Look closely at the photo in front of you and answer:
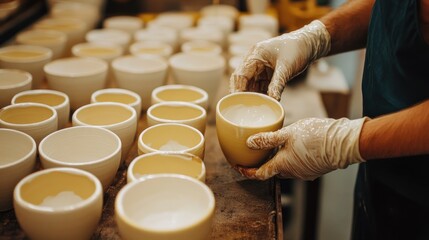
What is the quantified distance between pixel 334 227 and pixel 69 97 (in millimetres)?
2561

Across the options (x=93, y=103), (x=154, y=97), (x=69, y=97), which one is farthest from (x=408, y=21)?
(x=69, y=97)

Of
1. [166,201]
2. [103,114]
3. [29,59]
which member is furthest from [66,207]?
[29,59]

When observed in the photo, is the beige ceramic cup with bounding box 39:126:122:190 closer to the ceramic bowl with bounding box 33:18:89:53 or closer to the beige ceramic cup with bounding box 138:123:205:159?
the beige ceramic cup with bounding box 138:123:205:159

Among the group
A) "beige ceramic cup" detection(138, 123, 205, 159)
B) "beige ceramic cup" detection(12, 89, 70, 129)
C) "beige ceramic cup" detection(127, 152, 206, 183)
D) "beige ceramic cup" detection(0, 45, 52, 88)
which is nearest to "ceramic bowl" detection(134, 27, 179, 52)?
"beige ceramic cup" detection(0, 45, 52, 88)

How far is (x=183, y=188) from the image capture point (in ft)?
4.05

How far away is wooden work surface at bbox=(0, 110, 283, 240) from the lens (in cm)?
133

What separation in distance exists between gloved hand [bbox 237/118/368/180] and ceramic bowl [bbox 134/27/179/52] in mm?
1439

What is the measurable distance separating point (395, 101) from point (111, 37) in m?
1.77

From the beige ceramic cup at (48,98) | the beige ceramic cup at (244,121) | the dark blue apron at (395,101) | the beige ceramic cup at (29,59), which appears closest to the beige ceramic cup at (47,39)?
the beige ceramic cup at (29,59)

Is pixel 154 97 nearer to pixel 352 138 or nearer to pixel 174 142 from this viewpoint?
pixel 174 142

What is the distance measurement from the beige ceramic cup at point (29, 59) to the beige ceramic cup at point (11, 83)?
0.10 meters

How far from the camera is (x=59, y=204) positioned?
130 centimetres

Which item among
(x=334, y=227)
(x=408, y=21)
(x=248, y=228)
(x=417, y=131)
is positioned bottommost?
(x=334, y=227)

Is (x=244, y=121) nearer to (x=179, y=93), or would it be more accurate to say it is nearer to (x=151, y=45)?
(x=179, y=93)
